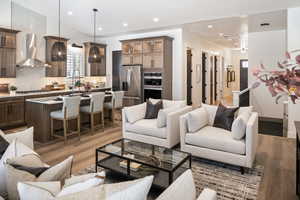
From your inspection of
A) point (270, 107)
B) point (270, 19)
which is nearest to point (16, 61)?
point (270, 19)

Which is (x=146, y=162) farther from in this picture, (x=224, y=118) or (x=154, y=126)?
(x=224, y=118)

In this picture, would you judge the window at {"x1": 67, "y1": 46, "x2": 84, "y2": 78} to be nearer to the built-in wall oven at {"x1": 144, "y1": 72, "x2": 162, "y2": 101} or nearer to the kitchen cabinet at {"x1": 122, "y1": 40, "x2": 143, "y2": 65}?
the kitchen cabinet at {"x1": 122, "y1": 40, "x2": 143, "y2": 65}

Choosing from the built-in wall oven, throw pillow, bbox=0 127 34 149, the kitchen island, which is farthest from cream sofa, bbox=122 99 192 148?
the built-in wall oven

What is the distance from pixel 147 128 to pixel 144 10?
3.51 metres

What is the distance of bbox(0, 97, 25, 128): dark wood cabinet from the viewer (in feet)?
19.5

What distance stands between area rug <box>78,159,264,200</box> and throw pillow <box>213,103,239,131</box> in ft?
2.16

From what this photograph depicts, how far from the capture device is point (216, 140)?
332cm

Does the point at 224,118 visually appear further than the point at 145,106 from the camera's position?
No

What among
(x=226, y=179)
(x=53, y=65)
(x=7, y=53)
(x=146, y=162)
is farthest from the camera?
(x=53, y=65)

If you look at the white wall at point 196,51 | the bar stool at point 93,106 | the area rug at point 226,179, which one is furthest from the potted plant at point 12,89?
the white wall at point 196,51

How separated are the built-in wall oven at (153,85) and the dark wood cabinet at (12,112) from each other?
12.3ft

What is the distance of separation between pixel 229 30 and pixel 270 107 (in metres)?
2.80

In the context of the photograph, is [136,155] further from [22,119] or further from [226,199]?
[22,119]

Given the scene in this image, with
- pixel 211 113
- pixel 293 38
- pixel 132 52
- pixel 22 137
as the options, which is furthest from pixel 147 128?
pixel 132 52
